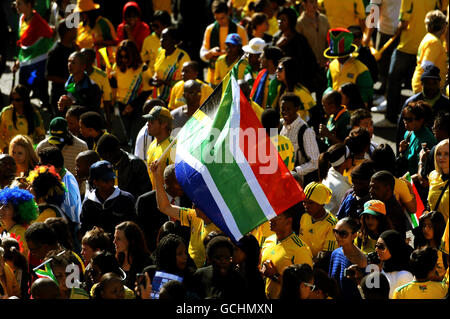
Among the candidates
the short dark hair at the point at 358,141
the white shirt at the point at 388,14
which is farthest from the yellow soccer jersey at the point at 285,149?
the white shirt at the point at 388,14

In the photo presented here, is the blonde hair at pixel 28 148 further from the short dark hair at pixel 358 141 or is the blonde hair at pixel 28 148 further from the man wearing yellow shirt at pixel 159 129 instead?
the short dark hair at pixel 358 141

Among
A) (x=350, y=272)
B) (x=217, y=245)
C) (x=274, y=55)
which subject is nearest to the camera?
(x=217, y=245)

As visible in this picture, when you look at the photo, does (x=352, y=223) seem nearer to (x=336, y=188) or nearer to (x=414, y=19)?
(x=336, y=188)

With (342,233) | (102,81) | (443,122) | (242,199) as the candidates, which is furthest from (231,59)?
(342,233)

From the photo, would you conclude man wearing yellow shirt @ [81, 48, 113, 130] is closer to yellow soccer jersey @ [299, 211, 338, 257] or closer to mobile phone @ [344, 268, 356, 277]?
yellow soccer jersey @ [299, 211, 338, 257]

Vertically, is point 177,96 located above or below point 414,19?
below

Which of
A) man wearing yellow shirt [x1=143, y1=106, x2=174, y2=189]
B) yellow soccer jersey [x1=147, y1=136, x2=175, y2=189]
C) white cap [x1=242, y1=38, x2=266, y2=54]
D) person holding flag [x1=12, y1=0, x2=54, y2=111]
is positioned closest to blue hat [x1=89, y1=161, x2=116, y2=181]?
yellow soccer jersey [x1=147, y1=136, x2=175, y2=189]

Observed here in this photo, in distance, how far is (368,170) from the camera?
29.7ft

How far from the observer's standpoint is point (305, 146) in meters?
10.6

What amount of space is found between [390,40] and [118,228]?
299 inches

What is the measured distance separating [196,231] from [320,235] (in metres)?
1.01

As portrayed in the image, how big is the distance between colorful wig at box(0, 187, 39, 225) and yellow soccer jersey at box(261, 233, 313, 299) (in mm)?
1957
